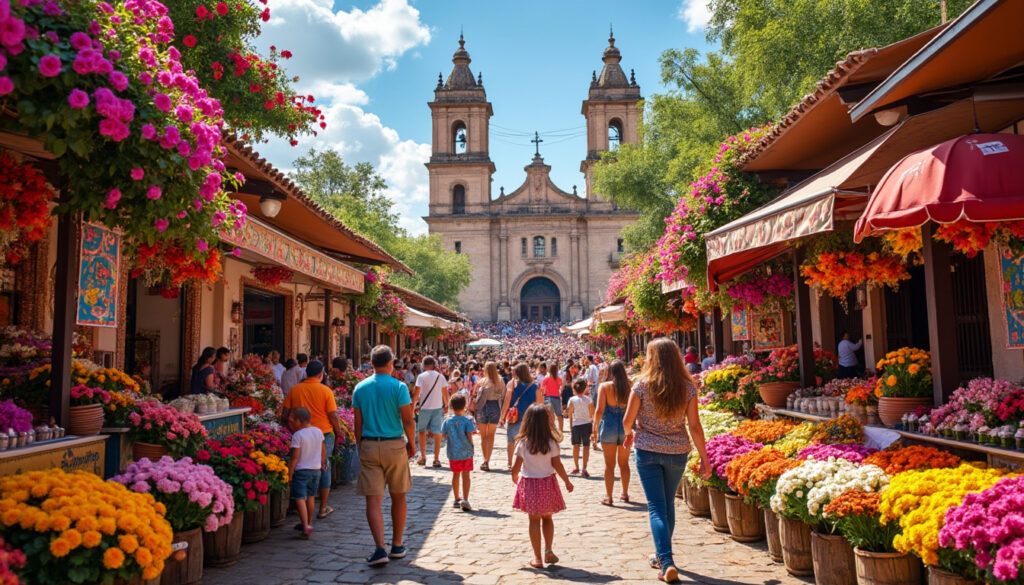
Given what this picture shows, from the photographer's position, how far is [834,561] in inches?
180

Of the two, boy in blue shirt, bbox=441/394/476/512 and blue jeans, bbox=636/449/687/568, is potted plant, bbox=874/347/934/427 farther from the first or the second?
boy in blue shirt, bbox=441/394/476/512

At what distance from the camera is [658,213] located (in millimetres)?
24250

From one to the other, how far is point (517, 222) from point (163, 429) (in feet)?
183

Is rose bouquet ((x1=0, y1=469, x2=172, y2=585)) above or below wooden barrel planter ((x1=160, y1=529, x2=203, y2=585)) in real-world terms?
above

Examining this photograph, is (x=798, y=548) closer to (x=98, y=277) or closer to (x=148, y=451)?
(x=148, y=451)

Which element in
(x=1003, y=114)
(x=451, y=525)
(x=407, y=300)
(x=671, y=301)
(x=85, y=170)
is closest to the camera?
(x=85, y=170)

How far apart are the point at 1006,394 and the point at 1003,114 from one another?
6.98ft

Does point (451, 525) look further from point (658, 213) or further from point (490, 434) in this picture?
point (658, 213)

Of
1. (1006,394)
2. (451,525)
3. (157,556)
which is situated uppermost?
(1006,394)

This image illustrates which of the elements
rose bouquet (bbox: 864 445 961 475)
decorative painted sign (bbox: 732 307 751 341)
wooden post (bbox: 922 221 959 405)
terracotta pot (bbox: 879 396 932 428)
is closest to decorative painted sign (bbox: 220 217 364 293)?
rose bouquet (bbox: 864 445 961 475)

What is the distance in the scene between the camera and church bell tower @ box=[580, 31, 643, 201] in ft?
195

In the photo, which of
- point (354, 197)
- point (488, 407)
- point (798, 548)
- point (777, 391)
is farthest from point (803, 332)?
point (354, 197)

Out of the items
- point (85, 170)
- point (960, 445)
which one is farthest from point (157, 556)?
point (960, 445)

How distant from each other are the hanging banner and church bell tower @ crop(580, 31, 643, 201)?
54.4 meters
